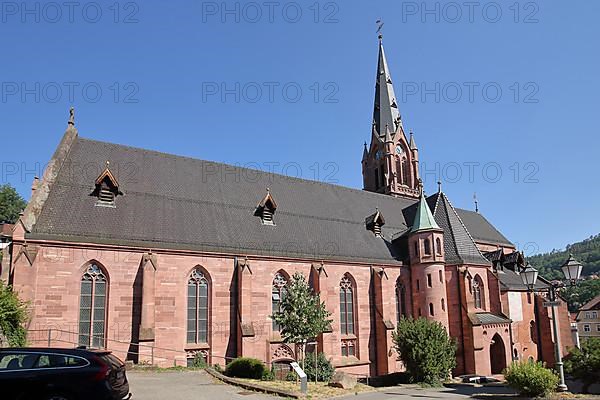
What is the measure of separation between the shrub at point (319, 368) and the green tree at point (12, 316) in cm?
1434

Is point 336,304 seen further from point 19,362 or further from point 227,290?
point 19,362

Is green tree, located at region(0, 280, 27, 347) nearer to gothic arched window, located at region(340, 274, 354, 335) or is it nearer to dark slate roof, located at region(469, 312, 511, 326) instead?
gothic arched window, located at region(340, 274, 354, 335)

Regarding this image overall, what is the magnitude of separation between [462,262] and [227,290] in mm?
17830

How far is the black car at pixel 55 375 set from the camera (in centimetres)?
968

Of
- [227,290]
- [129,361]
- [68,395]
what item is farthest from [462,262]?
[68,395]

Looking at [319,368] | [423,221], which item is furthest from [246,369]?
[423,221]

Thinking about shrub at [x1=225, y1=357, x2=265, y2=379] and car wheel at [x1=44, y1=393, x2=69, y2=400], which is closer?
car wheel at [x1=44, y1=393, x2=69, y2=400]

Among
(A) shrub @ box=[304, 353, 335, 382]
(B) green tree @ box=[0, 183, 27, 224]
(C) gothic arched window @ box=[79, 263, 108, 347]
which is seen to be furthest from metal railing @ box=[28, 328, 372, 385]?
(B) green tree @ box=[0, 183, 27, 224]

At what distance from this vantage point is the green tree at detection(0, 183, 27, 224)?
60250 millimetres

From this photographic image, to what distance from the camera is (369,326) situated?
3331 centimetres

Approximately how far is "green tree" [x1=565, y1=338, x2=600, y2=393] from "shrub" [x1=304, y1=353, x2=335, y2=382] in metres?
12.3

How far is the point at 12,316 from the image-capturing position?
19.3 m

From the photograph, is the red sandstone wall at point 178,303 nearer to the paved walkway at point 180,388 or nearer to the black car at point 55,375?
the paved walkway at point 180,388

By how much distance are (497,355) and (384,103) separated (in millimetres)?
29149
